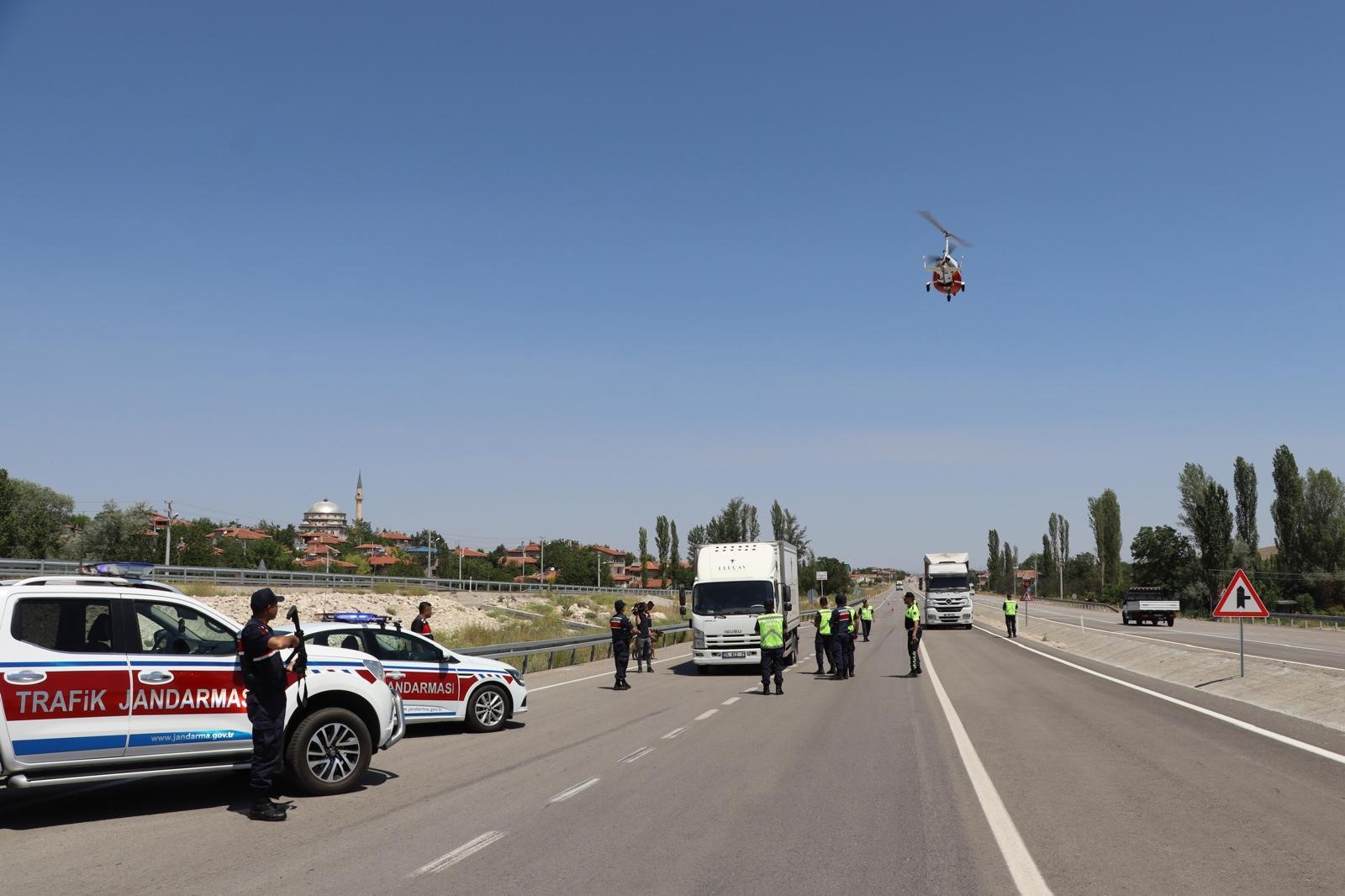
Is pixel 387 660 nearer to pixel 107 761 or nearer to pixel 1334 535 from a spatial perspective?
pixel 107 761

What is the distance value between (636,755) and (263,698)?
4.82 metres

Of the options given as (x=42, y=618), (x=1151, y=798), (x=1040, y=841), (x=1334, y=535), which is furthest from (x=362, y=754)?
(x=1334, y=535)

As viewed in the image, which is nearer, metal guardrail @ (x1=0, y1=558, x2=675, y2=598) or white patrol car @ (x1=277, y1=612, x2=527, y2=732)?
white patrol car @ (x1=277, y1=612, x2=527, y2=732)

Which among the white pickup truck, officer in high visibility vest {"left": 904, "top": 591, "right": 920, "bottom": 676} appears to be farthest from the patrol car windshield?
the white pickup truck

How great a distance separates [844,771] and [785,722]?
471 cm

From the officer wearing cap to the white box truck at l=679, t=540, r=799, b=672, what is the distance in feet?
53.4

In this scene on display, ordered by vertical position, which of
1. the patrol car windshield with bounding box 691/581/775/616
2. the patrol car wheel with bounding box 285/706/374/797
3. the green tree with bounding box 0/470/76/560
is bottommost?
the patrol car wheel with bounding box 285/706/374/797

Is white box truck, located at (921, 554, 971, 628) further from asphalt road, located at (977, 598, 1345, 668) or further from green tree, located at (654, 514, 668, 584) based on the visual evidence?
green tree, located at (654, 514, 668, 584)

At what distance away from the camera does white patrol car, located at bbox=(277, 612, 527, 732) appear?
43.9 feet

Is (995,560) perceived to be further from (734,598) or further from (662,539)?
(734,598)

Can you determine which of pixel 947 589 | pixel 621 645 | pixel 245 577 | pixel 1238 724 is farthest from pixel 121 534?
pixel 1238 724

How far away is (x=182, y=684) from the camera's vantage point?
8680mm

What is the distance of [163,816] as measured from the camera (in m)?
8.76

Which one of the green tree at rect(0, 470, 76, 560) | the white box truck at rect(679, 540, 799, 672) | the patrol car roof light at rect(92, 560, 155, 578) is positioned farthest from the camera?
the green tree at rect(0, 470, 76, 560)
